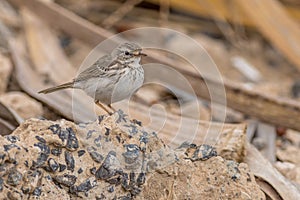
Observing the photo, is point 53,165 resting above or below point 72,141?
below

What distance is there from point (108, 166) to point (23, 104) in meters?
2.11

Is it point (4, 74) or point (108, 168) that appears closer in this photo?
point (108, 168)

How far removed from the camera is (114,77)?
4773mm

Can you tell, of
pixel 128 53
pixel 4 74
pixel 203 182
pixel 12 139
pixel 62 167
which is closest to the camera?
pixel 12 139

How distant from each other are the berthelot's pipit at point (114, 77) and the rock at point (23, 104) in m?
0.38

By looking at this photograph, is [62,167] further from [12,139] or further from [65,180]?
[12,139]

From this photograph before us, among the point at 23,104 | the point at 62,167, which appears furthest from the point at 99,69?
the point at 62,167

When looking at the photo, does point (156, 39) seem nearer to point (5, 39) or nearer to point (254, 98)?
point (5, 39)

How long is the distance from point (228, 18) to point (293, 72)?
102cm

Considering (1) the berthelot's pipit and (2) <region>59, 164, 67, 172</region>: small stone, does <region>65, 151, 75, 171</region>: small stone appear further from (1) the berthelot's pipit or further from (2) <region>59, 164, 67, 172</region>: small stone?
(1) the berthelot's pipit

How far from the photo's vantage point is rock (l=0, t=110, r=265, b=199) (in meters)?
3.25

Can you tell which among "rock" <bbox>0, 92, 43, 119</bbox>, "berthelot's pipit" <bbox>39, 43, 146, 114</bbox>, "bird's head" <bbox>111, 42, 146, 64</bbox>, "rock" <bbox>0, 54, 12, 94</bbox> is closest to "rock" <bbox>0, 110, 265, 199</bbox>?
"berthelot's pipit" <bbox>39, 43, 146, 114</bbox>

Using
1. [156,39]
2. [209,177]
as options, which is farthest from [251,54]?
[209,177]

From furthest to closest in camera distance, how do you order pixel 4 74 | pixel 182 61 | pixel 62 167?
pixel 182 61, pixel 4 74, pixel 62 167
